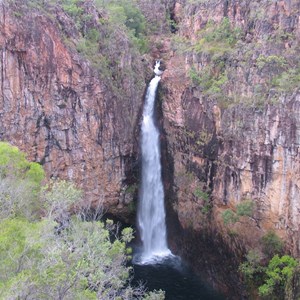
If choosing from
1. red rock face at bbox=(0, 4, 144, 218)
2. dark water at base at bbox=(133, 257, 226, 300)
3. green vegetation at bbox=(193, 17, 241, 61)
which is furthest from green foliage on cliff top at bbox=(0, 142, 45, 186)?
Answer: green vegetation at bbox=(193, 17, 241, 61)

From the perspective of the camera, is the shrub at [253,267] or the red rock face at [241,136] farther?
the shrub at [253,267]

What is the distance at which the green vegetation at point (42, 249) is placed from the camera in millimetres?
8188

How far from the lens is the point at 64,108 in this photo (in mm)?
20500

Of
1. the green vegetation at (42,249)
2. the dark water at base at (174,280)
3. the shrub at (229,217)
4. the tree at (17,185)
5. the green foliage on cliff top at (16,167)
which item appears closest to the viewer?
the green vegetation at (42,249)

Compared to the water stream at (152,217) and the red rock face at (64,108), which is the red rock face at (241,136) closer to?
the water stream at (152,217)

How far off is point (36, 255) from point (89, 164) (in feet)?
42.4

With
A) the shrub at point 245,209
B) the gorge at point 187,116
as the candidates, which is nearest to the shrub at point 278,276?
the gorge at point 187,116

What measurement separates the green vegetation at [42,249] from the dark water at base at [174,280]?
5.63m

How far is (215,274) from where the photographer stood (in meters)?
19.4

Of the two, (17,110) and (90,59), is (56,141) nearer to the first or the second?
(17,110)

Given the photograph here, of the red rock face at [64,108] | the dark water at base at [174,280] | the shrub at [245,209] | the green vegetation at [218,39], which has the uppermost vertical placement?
the green vegetation at [218,39]

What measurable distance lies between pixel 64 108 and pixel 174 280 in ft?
31.9

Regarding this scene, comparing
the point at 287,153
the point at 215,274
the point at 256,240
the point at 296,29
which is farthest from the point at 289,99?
the point at 215,274

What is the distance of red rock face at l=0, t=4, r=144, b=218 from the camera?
1923 cm
